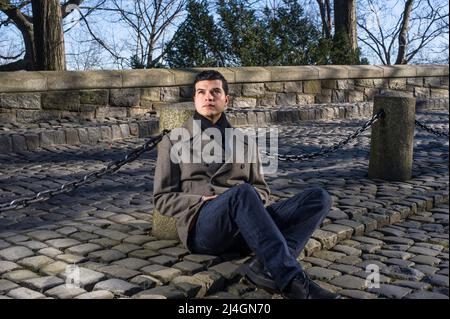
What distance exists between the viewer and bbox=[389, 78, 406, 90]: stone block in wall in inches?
535

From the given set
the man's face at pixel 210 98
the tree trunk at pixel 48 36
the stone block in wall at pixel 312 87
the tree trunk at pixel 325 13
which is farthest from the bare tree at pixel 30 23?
the tree trunk at pixel 325 13

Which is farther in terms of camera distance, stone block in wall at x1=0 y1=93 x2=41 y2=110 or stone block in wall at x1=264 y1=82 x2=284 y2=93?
stone block in wall at x1=264 y1=82 x2=284 y2=93

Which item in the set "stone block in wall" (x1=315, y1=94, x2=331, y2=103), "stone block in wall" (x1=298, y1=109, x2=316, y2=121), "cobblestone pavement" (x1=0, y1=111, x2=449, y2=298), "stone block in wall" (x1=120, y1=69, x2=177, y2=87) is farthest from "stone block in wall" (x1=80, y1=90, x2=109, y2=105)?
"stone block in wall" (x1=315, y1=94, x2=331, y2=103)

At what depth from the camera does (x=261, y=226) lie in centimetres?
307

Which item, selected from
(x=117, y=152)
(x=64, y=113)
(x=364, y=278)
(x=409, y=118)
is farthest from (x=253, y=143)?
(x=64, y=113)

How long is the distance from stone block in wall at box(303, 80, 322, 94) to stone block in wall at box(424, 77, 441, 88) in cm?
356

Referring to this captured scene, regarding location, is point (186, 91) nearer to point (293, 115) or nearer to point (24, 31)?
point (293, 115)

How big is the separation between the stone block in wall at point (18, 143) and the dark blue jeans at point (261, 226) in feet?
15.0

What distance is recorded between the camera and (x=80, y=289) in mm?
3113

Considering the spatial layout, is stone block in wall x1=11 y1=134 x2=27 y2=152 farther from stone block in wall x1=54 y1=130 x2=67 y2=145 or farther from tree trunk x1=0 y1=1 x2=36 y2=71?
tree trunk x1=0 y1=1 x2=36 y2=71

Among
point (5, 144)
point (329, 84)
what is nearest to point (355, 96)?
point (329, 84)

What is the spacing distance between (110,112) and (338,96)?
550cm

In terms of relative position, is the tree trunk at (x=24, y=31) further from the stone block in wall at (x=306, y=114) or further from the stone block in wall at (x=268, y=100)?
the stone block in wall at (x=306, y=114)
